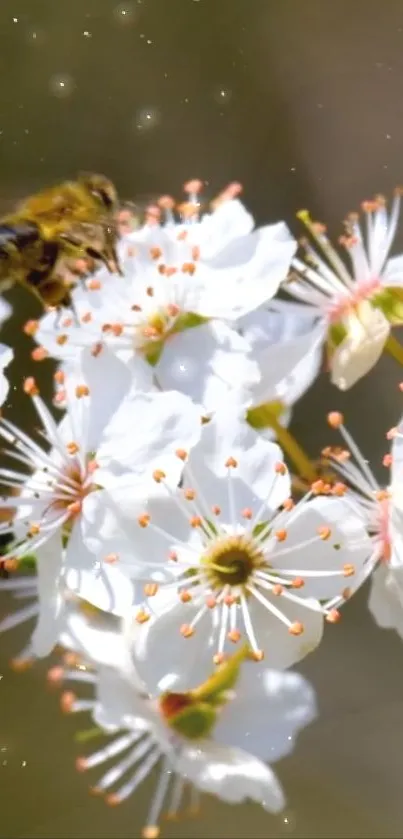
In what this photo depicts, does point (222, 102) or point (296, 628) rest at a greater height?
point (222, 102)

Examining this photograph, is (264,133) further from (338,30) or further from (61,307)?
(61,307)

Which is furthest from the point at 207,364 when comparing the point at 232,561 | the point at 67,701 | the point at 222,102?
the point at 222,102

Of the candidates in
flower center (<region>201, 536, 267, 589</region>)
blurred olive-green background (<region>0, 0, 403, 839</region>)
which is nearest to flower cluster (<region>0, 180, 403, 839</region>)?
flower center (<region>201, 536, 267, 589</region>)

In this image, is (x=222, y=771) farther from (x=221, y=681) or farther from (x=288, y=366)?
(x=288, y=366)

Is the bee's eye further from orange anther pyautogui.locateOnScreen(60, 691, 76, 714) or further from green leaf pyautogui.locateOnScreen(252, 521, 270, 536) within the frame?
orange anther pyautogui.locateOnScreen(60, 691, 76, 714)

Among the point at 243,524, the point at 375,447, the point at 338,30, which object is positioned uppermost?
the point at 338,30

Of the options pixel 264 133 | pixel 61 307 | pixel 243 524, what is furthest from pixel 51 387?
pixel 264 133
